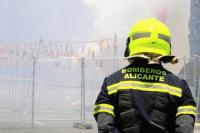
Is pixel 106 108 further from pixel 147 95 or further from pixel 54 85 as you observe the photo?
pixel 54 85

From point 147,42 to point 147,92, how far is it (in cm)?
24

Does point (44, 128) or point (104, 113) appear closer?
point (104, 113)

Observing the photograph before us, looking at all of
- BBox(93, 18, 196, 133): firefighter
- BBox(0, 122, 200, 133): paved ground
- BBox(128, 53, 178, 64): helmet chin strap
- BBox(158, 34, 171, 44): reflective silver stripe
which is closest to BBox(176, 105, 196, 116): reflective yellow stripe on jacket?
BBox(93, 18, 196, 133): firefighter

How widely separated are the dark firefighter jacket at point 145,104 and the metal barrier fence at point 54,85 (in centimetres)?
1065

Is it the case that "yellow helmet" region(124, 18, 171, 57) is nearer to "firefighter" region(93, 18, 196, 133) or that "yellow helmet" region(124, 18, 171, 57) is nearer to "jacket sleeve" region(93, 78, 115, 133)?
"firefighter" region(93, 18, 196, 133)

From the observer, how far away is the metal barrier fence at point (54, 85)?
1327 centimetres

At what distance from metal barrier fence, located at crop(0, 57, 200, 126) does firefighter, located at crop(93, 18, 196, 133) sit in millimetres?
10638

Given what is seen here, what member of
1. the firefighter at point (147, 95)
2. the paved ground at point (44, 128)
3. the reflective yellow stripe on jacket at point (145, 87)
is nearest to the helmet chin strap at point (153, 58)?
the firefighter at point (147, 95)

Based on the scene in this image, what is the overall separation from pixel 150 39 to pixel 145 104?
317mm

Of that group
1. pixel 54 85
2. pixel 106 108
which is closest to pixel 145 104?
pixel 106 108

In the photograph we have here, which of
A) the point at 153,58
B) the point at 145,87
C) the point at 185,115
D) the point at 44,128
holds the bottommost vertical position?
the point at 44,128

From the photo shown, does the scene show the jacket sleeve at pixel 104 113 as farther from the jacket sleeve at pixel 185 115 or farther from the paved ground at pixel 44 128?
the paved ground at pixel 44 128

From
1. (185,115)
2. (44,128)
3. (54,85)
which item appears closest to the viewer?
(185,115)

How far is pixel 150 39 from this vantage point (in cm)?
243
